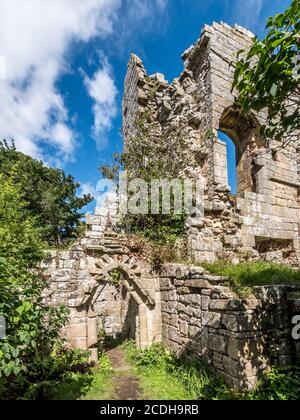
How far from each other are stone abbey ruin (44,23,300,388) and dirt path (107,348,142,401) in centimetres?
59

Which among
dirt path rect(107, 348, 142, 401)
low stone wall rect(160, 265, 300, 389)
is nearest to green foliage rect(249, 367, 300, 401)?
low stone wall rect(160, 265, 300, 389)

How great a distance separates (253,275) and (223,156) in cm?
403

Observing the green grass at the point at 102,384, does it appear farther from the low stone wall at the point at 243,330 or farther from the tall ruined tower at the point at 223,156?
the tall ruined tower at the point at 223,156

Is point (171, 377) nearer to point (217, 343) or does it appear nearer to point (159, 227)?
point (217, 343)

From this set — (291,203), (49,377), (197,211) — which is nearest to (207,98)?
(197,211)

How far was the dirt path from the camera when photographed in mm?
4582

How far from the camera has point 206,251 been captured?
6637 millimetres

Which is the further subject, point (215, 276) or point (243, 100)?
point (215, 276)

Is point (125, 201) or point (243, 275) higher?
point (125, 201)

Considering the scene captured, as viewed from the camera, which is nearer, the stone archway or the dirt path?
the dirt path

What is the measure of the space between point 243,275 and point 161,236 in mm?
2435

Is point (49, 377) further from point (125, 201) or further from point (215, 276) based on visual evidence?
point (125, 201)

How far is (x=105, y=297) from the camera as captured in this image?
8828 mm

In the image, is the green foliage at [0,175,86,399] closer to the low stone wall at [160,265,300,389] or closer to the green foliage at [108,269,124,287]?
the low stone wall at [160,265,300,389]
